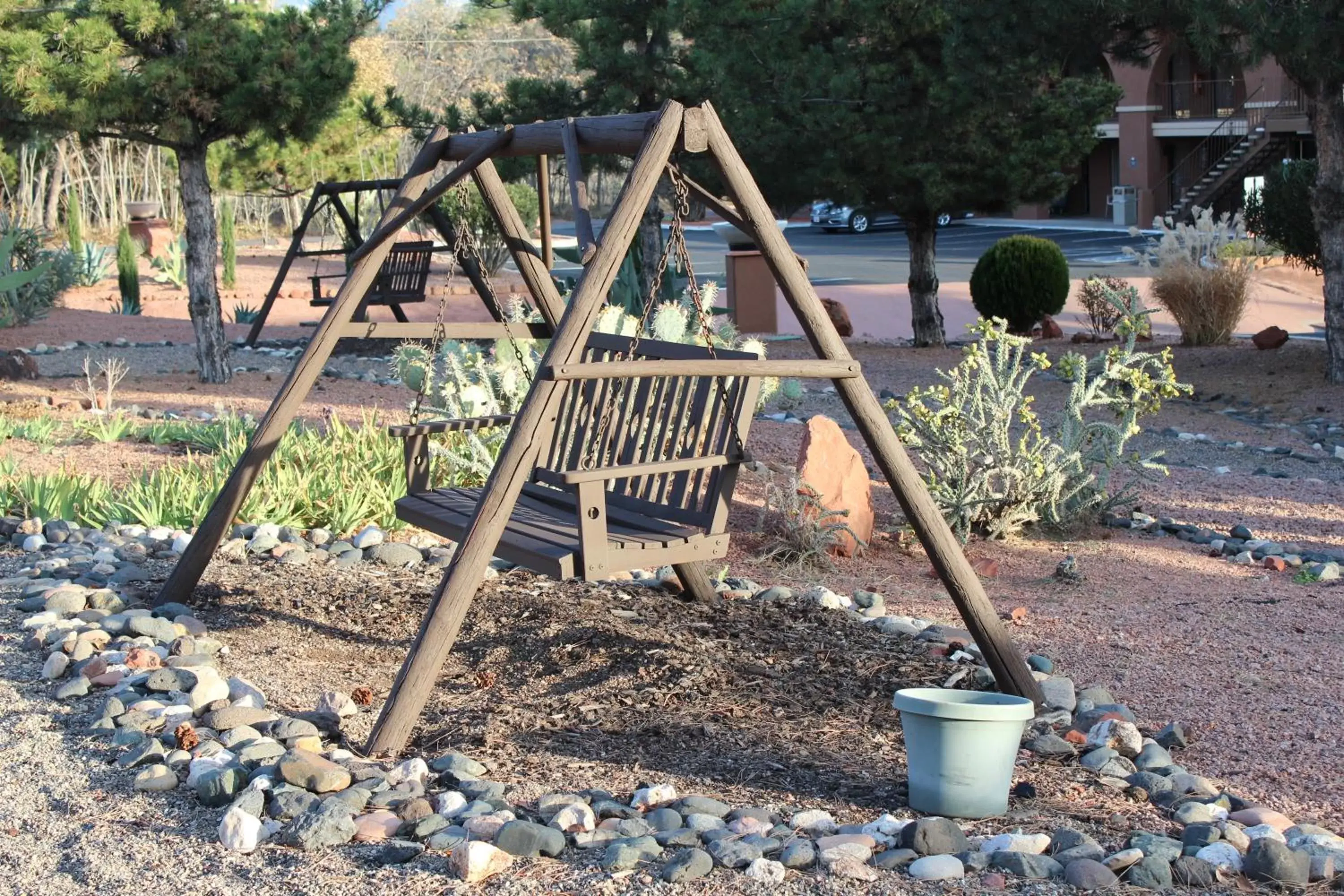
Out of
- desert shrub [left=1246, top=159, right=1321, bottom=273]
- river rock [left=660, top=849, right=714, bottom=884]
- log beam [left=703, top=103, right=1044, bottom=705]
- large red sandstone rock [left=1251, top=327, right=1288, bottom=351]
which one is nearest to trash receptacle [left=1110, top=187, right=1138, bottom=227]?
desert shrub [left=1246, top=159, right=1321, bottom=273]

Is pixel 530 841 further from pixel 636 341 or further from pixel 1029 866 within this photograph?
pixel 636 341

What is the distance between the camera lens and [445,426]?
505cm

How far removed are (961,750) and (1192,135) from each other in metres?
35.3

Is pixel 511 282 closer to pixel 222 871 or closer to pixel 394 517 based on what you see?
pixel 394 517

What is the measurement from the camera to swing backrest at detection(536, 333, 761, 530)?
4.38 meters

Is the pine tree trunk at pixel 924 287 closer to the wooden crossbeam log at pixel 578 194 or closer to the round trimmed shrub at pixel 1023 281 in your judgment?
the round trimmed shrub at pixel 1023 281

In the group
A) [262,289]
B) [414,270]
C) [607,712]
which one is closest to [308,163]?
[262,289]

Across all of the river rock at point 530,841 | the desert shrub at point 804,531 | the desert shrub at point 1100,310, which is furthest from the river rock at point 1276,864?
the desert shrub at point 1100,310

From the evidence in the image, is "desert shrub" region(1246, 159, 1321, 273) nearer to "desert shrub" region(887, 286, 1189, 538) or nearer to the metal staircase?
"desert shrub" region(887, 286, 1189, 538)

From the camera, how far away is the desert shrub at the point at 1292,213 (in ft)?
48.8

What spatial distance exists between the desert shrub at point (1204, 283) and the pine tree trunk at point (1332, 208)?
8.00 feet

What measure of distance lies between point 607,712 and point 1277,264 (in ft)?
71.9

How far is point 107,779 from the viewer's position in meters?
3.54

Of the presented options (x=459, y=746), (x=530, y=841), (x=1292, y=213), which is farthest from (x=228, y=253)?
(x=530, y=841)
